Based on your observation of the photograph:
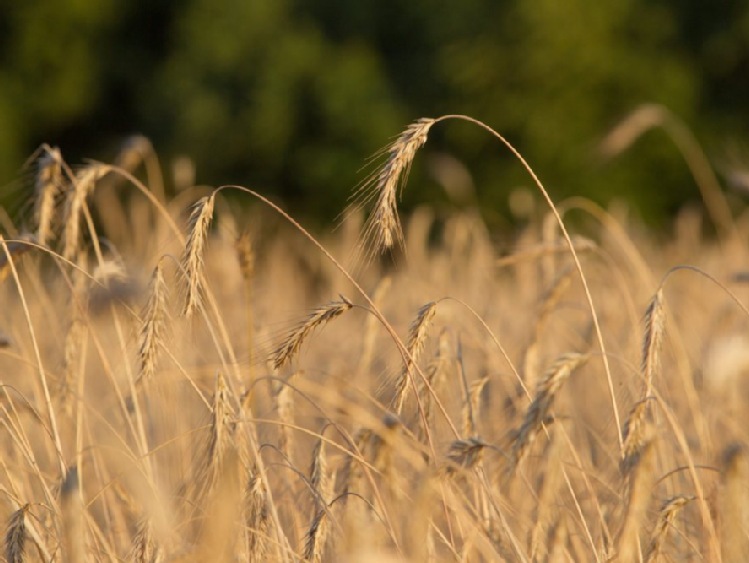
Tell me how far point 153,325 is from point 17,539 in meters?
0.45

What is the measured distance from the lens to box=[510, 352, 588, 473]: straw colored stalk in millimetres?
1668

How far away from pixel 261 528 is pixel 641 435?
65 cm

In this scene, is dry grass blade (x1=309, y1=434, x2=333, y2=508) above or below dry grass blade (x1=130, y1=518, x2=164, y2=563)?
above

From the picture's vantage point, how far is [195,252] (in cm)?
187

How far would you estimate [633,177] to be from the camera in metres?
13.8

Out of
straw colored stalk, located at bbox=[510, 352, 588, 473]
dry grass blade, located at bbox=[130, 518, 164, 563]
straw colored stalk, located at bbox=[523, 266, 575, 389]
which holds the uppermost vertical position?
straw colored stalk, located at bbox=[523, 266, 575, 389]

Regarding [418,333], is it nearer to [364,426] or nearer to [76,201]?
[364,426]

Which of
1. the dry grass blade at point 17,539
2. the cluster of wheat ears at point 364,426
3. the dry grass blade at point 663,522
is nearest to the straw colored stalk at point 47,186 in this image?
the cluster of wheat ears at point 364,426

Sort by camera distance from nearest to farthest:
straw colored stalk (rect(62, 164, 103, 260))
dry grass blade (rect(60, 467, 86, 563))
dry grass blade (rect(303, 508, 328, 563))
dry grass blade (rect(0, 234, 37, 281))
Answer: dry grass blade (rect(60, 467, 86, 563)) < dry grass blade (rect(303, 508, 328, 563)) < dry grass blade (rect(0, 234, 37, 281)) < straw colored stalk (rect(62, 164, 103, 260))

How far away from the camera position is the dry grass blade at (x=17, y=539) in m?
1.61

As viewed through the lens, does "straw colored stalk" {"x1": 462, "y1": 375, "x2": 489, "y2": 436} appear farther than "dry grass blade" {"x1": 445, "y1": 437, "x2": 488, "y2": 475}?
Yes

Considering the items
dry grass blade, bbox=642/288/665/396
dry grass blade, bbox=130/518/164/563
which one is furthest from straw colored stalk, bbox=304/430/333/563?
dry grass blade, bbox=642/288/665/396

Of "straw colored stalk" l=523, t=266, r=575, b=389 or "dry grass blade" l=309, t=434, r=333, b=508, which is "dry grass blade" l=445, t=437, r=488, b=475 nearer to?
"dry grass blade" l=309, t=434, r=333, b=508

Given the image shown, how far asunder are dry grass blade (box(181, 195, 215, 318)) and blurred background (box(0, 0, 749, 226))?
10411 mm
